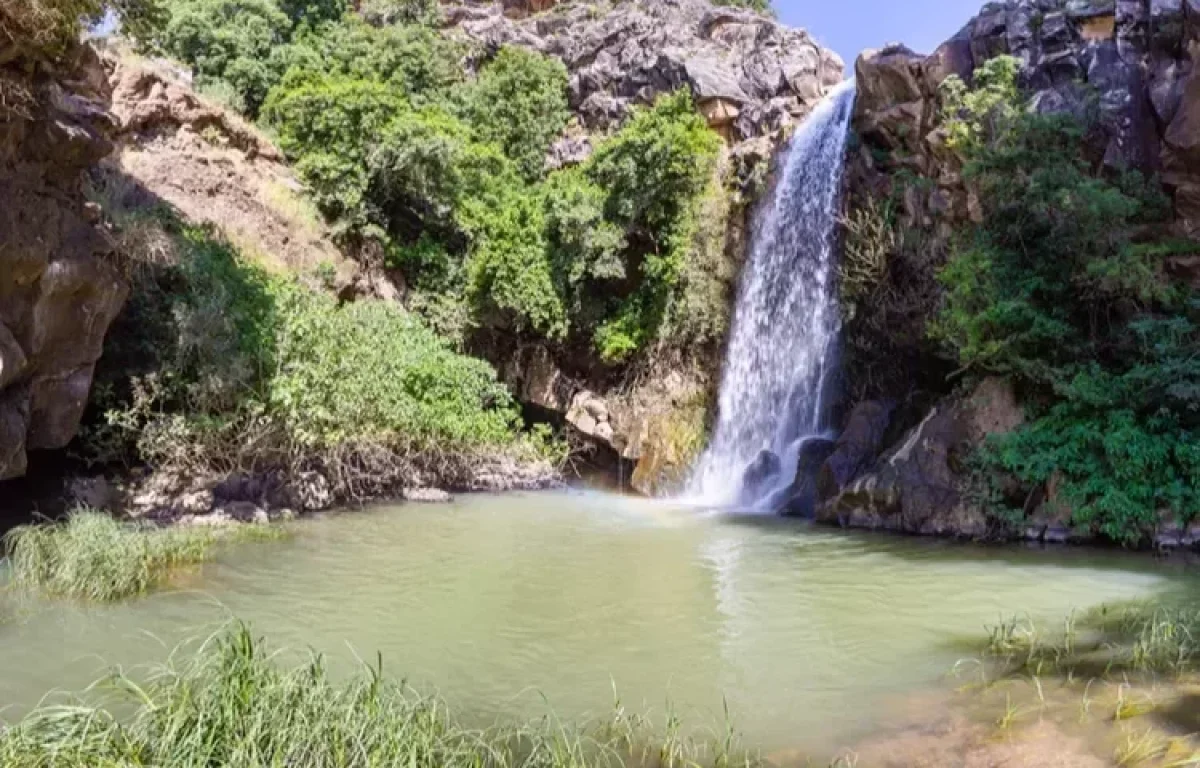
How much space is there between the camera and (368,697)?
3895 millimetres

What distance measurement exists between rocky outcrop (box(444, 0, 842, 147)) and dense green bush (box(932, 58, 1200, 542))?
8.63 meters

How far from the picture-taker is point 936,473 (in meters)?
12.3

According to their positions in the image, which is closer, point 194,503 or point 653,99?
point 194,503

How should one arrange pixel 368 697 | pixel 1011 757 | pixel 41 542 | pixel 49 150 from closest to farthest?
pixel 368 697 → pixel 1011 757 → pixel 41 542 → pixel 49 150

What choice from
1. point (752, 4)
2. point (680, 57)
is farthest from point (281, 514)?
point (752, 4)

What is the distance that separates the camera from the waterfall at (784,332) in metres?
16.5

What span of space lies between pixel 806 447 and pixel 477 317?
30.0 feet

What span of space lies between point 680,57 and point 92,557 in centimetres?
2087

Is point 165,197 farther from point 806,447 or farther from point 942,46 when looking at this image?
point 942,46

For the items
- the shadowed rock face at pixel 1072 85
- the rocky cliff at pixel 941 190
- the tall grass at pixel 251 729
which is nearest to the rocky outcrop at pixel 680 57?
the shadowed rock face at pixel 1072 85

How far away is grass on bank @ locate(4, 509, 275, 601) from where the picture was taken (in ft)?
24.4

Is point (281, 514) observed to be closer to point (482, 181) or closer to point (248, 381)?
point (248, 381)

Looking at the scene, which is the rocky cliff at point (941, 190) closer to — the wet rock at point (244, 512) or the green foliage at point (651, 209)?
the green foliage at point (651, 209)

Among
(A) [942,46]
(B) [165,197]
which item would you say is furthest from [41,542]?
(A) [942,46]
